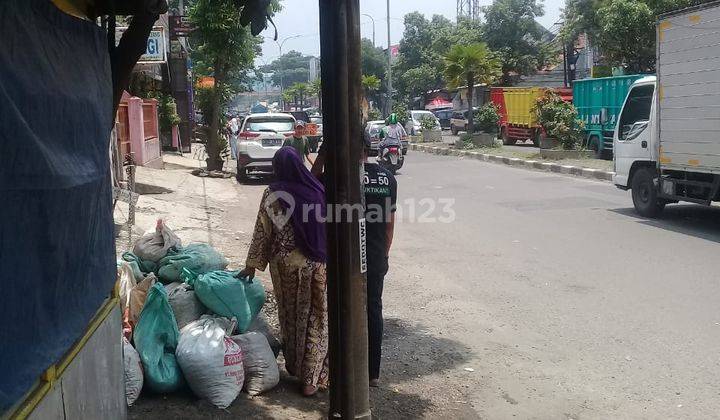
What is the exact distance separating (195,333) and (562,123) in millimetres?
18020

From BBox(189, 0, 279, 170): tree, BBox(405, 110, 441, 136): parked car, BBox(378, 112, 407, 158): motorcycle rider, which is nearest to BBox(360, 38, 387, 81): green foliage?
BBox(405, 110, 441, 136): parked car

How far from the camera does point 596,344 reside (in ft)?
17.2

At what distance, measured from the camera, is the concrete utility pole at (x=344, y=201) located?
2936 mm

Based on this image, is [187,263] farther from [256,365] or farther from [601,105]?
[601,105]

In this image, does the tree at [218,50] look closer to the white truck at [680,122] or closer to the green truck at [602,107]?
the white truck at [680,122]

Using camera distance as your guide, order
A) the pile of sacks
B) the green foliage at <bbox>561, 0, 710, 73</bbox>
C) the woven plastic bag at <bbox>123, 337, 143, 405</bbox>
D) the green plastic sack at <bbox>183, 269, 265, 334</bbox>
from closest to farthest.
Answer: the woven plastic bag at <bbox>123, 337, 143, 405</bbox>, the pile of sacks, the green plastic sack at <bbox>183, 269, 265, 334</bbox>, the green foliage at <bbox>561, 0, 710, 73</bbox>

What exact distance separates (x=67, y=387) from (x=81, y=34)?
51.9 inches

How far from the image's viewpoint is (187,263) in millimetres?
4820

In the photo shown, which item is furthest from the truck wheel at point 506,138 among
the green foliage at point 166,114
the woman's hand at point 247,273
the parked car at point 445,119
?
the woman's hand at point 247,273

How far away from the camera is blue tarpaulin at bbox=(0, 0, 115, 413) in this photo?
1.80m

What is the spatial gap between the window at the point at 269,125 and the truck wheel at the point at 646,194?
9178 millimetres

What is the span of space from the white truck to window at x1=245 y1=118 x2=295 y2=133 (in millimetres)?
8985

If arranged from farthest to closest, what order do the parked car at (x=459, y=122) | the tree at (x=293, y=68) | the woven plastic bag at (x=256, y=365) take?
1. the tree at (x=293, y=68)
2. the parked car at (x=459, y=122)
3. the woven plastic bag at (x=256, y=365)

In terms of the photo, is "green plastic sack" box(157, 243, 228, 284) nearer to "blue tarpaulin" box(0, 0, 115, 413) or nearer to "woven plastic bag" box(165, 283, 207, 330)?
"woven plastic bag" box(165, 283, 207, 330)
